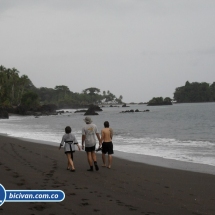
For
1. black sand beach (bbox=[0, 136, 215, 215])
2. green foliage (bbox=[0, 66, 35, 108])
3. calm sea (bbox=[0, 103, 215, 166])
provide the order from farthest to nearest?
green foliage (bbox=[0, 66, 35, 108]) → calm sea (bbox=[0, 103, 215, 166]) → black sand beach (bbox=[0, 136, 215, 215])

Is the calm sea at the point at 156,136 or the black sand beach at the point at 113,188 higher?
the black sand beach at the point at 113,188

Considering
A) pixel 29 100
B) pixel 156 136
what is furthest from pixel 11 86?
pixel 156 136

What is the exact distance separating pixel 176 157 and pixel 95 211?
33.0 feet

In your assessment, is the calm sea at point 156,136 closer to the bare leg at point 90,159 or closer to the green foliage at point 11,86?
the bare leg at point 90,159

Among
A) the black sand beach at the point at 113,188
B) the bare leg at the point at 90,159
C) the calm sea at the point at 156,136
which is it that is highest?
the bare leg at the point at 90,159

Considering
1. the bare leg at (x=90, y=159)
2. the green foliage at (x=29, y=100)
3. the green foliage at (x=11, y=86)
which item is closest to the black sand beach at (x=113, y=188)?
the bare leg at (x=90, y=159)

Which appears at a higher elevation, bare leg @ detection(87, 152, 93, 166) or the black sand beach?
bare leg @ detection(87, 152, 93, 166)

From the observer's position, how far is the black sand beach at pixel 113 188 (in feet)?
21.4

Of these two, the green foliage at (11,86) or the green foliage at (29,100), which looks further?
the green foliage at (29,100)

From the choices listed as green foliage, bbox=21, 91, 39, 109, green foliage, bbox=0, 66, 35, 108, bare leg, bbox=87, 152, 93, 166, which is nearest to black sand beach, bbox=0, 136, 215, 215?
bare leg, bbox=87, 152, 93, 166

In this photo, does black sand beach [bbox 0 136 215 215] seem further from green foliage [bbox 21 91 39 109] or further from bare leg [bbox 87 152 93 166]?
green foliage [bbox 21 91 39 109]

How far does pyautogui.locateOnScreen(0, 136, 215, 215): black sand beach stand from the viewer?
6535 mm

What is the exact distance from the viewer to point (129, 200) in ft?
24.2

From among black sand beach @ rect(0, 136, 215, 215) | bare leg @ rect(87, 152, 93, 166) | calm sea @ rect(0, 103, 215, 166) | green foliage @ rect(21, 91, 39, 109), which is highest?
green foliage @ rect(21, 91, 39, 109)
